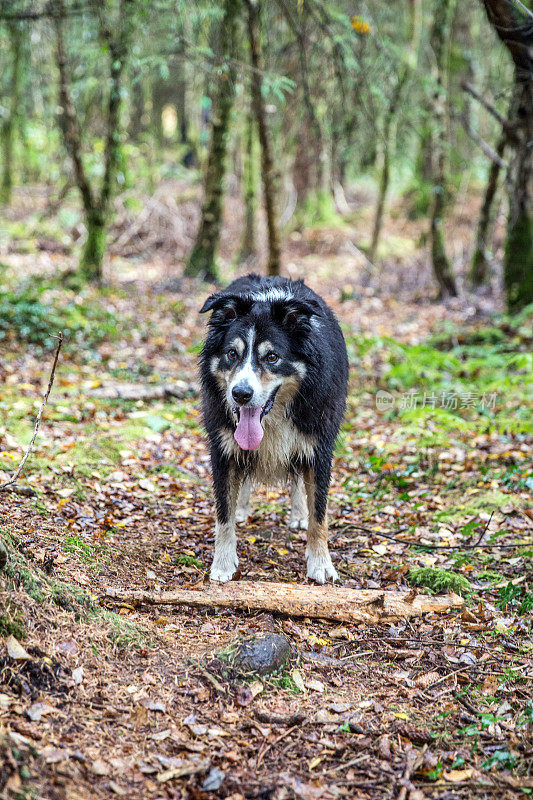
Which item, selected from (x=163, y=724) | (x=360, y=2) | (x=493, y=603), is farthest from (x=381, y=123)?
(x=163, y=724)

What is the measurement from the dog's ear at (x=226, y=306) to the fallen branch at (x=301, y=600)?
6.54 ft

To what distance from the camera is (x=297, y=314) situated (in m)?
4.68

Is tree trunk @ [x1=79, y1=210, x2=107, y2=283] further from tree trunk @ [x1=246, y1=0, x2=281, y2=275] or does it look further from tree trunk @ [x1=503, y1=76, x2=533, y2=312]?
tree trunk @ [x1=503, y1=76, x2=533, y2=312]

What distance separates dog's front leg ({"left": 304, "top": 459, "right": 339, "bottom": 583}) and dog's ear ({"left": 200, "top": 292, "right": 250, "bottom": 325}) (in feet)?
4.69

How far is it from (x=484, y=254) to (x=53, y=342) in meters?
9.79

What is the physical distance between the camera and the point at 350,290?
15.9 metres

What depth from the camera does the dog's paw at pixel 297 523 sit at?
240 inches

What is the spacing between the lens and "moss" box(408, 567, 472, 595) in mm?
4789

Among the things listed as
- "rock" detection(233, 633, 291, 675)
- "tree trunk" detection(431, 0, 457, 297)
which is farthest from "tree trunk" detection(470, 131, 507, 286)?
"rock" detection(233, 633, 291, 675)

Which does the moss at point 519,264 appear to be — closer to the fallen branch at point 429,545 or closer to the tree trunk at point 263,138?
the tree trunk at point 263,138

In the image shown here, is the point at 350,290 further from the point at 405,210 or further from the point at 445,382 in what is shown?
the point at 405,210

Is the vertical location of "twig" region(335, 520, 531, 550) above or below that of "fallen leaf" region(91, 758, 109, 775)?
below

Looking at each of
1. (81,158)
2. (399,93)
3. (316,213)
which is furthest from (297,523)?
(316,213)

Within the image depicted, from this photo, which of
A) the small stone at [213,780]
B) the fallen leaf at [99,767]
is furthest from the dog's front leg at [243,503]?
the fallen leaf at [99,767]
